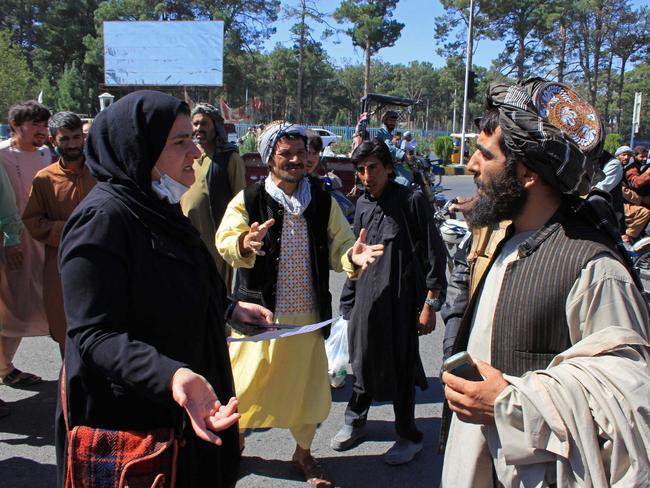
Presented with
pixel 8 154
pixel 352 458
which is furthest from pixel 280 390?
pixel 8 154

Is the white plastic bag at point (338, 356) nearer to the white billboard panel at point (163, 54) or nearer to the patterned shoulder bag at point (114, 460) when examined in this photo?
the patterned shoulder bag at point (114, 460)

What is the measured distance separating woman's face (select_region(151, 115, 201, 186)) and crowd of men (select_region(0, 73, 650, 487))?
0.04 meters

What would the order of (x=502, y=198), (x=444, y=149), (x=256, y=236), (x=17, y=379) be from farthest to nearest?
(x=444, y=149) → (x=17, y=379) → (x=256, y=236) → (x=502, y=198)

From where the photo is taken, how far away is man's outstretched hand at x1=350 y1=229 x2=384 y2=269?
279 centimetres

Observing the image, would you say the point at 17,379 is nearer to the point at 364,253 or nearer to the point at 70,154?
the point at 70,154

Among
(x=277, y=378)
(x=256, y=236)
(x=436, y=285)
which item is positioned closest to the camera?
(x=256, y=236)

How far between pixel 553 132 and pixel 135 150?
1.23 m

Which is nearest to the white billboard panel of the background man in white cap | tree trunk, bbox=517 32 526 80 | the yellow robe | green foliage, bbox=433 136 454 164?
green foliage, bbox=433 136 454 164

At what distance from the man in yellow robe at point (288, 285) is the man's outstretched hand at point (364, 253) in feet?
0.79

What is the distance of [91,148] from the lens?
5.90 feet

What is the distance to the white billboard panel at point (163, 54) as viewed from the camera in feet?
109

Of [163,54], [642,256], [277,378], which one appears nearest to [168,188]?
[277,378]

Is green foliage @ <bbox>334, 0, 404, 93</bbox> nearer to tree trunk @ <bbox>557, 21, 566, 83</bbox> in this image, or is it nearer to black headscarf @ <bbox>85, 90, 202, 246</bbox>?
tree trunk @ <bbox>557, 21, 566, 83</bbox>

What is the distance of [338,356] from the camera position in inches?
174
